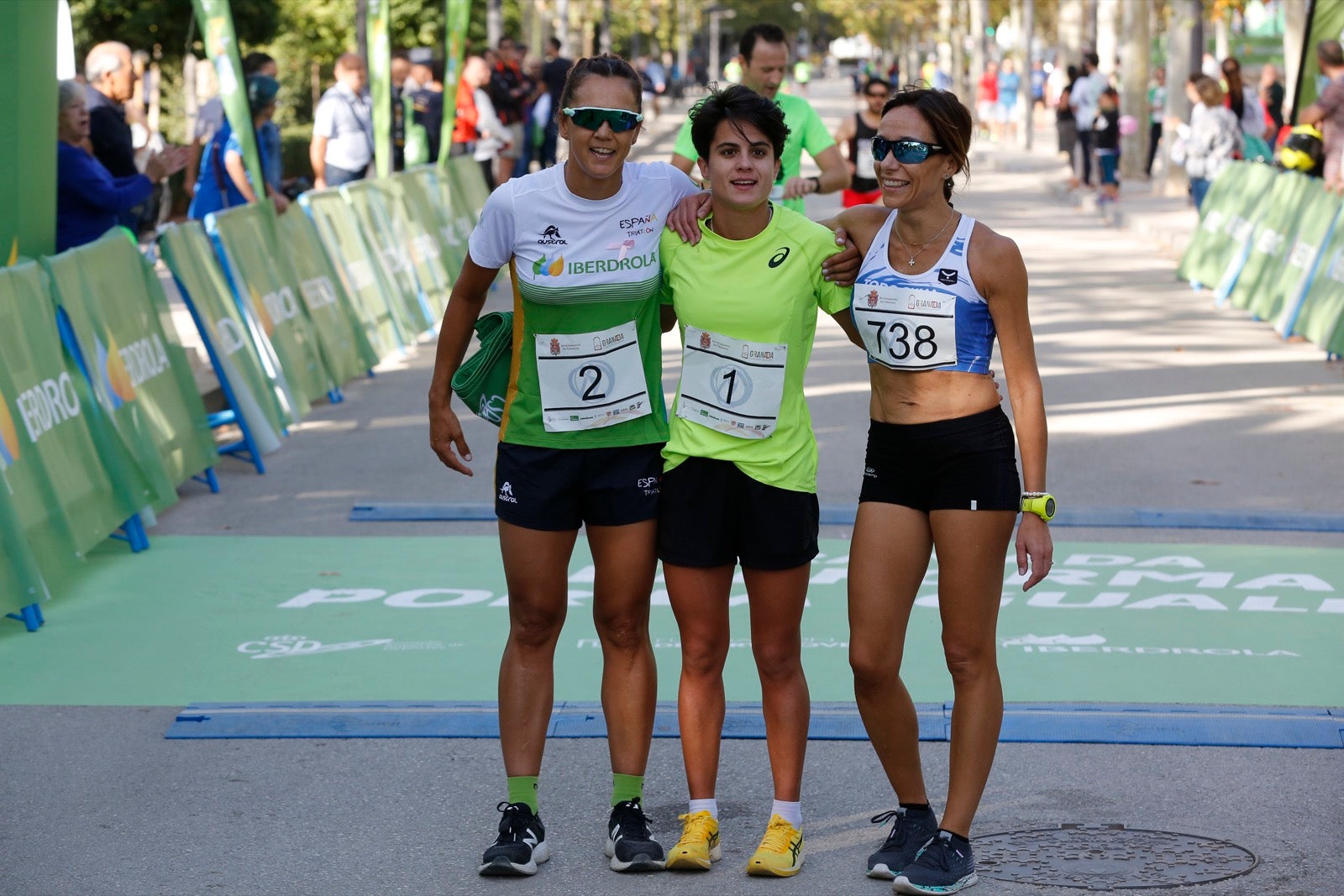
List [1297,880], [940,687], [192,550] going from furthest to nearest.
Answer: [192,550], [940,687], [1297,880]

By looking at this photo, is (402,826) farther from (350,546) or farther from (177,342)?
(177,342)

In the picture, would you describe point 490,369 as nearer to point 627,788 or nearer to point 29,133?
point 627,788

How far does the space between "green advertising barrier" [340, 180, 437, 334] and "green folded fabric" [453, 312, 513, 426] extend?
31.4 feet

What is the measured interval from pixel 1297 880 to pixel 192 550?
218 inches

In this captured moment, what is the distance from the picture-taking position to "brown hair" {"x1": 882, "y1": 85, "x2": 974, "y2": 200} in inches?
177

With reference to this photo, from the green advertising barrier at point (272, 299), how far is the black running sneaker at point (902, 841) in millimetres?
7166

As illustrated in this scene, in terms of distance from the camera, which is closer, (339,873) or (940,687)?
(339,873)

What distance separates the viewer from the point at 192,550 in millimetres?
8562

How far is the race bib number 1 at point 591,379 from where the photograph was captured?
4.67m

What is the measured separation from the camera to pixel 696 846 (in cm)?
466

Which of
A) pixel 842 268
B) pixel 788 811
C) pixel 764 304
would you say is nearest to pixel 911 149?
pixel 842 268

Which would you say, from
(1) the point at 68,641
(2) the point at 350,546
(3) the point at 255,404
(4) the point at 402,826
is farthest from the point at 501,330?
(3) the point at 255,404

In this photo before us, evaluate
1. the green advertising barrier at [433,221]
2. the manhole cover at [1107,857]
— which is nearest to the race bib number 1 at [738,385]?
the manhole cover at [1107,857]

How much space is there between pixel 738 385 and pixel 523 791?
1.21 metres
